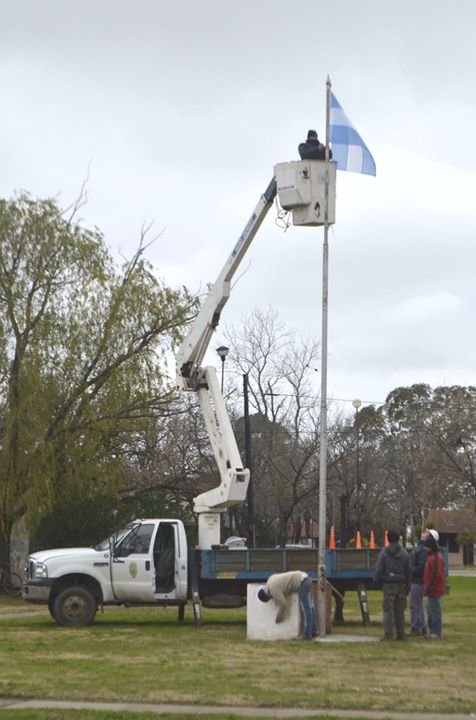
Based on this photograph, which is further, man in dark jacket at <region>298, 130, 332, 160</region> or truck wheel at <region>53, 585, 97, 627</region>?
truck wheel at <region>53, 585, 97, 627</region>

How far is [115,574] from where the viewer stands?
19.8 meters

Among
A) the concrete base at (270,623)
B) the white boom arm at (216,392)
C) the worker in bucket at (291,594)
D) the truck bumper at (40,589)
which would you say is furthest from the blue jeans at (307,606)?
the truck bumper at (40,589)

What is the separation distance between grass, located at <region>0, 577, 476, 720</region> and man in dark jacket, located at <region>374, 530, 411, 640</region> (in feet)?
1.48

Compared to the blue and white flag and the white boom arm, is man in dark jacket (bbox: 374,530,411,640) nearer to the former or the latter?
the white boom arm

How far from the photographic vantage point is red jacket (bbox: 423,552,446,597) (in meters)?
17.1

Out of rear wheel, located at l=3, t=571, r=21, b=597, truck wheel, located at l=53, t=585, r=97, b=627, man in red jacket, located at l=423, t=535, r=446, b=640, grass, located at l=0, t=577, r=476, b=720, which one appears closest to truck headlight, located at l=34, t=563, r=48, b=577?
truck wheel, located at l=53, t=585, r=97, b=627

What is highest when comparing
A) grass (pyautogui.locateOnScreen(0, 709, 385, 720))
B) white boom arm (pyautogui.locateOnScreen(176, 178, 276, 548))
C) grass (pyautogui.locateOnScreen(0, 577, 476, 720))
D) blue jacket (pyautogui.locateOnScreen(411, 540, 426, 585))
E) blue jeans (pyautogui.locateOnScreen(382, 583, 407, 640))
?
white boom arm (pyautogui.locateOnScreen(176, 178, 276, 548))

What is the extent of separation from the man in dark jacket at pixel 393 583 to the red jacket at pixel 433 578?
31cm

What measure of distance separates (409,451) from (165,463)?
83.3 ft

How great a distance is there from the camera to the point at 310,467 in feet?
177

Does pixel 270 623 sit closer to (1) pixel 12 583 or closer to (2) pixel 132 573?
(2) pixel 132 573

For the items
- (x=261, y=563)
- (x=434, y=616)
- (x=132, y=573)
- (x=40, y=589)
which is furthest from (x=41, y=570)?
(x=434, y=616)

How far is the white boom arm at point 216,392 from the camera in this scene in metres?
20.0

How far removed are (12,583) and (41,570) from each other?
476 inches
